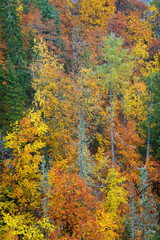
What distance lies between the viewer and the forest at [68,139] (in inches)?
486

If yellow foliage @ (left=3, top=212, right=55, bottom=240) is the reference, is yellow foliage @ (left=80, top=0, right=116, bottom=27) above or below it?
above

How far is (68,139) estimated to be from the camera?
18.9 m

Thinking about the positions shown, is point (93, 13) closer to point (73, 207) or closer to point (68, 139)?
point (68, 139)

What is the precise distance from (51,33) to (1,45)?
9879 millimetres

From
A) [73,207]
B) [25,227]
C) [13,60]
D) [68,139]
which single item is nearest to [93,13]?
[13,60]

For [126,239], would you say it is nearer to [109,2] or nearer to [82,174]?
[82,174]

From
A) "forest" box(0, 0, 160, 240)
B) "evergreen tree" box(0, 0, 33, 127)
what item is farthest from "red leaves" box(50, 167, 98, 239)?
"evergreen tree" box(0, 0, 33, 127)

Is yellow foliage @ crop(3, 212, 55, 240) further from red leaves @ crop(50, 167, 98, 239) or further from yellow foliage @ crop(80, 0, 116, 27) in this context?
yellow foliage @ crop(80, 0, 116, 27)

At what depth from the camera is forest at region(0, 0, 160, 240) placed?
12344 mm

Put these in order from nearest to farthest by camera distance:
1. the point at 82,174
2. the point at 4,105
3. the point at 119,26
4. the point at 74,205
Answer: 1. the point at 74,205
2. the point at 82,174
3. the point at 4,105
4. the point at 119,26

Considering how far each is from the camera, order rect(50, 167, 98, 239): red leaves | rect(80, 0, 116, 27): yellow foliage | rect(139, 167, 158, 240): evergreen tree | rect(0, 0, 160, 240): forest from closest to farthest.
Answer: rect(139, 167, 158, 240): evergreen tree < rect(50, 167, 98, 239): red leaves < rect(0, 0, 160, 240): forest < rect(80, 0, 116, 27): yellow foliage

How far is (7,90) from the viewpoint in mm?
16391

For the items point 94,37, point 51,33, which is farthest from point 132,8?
point 51,33

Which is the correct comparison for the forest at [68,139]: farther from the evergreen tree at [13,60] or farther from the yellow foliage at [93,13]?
the yellow foliage at [93,13]
